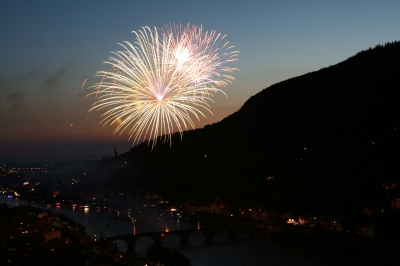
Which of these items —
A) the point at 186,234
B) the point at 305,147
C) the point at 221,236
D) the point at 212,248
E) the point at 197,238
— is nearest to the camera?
the point at 212,248

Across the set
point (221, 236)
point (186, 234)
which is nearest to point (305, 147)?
point (221, 236)

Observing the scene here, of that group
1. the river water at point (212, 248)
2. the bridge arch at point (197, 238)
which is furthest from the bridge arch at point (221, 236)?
the bridge arch at point (197, 238)

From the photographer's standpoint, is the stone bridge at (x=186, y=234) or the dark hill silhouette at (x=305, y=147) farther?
the dark hill silhouette at (x=305, y=147)

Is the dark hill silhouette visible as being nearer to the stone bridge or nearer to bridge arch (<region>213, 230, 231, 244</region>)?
the stone bridge

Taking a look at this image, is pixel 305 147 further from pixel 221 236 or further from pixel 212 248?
pixel 212 248

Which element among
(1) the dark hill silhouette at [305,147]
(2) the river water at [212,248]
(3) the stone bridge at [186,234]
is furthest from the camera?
(1) the dark hill silhouette at [305,147]

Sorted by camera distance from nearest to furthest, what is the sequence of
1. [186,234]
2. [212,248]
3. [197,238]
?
[212,248] → [186,234] → [197,238]

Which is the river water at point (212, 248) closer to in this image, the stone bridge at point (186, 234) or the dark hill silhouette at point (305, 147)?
the stone bridge at point (186, 234)

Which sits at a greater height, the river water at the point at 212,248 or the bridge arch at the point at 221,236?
the river water at the point at 212,248

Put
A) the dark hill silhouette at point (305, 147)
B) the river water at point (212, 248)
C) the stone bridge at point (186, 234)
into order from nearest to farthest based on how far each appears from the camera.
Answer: the river water at point (212, 248) < the stone bridge at point (186, 234) < the dark hill silhouette at point (305, 147)
